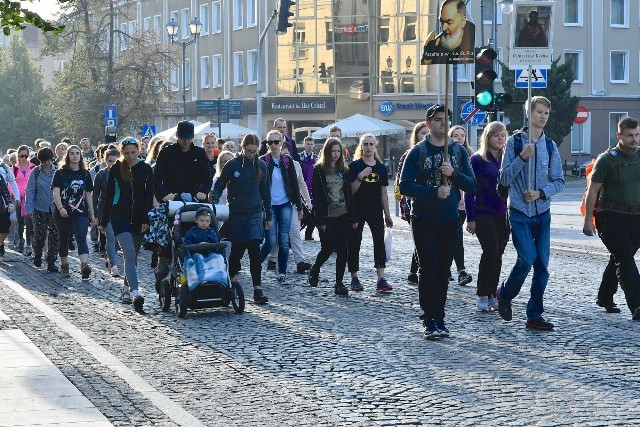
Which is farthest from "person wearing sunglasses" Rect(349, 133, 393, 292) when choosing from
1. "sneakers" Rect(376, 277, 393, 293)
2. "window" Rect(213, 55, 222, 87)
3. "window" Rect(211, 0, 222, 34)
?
"window" Rect(211, 0, 222, 34)

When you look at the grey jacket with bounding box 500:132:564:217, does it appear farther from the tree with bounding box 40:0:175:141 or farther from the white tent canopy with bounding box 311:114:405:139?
the tree with bounding box 40:0:175:141

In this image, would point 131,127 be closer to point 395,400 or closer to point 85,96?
point 85,96

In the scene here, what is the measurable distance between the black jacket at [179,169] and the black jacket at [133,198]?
27 centimetres

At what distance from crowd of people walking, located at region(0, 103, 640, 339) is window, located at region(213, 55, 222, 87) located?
56.3m

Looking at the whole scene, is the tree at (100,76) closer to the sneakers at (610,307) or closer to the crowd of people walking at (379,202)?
the crowd of people walking at (379,202)

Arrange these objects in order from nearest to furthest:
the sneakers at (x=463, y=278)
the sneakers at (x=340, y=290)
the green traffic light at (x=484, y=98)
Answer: the sneakers at (x=340, y=290) < the sneakers at (x=463, y=278) < the green traffic light at (x=484, y=98)

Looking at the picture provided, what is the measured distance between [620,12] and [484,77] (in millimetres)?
51248

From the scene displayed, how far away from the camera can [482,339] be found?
36.3 feet

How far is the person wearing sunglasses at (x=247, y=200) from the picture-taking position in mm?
14406

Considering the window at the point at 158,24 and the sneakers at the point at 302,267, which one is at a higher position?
the window at the point at 158,24

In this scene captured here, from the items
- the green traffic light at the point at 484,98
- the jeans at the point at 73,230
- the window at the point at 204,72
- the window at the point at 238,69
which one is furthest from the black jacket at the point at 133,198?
the window at the point at 204,72

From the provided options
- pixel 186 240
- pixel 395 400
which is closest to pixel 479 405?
pixel 395 400

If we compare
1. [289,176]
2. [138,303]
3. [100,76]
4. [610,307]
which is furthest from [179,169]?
[100,76]

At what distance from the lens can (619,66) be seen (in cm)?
6981
